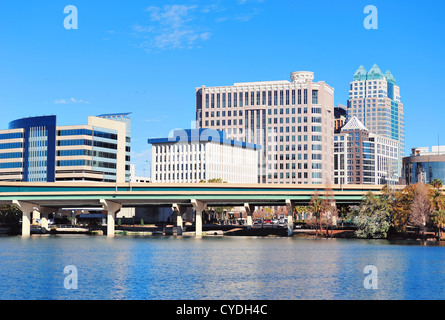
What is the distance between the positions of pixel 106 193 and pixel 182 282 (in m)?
103

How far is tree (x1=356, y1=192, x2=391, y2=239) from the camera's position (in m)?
143

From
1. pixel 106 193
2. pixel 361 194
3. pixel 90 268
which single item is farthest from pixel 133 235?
pixel 90 268

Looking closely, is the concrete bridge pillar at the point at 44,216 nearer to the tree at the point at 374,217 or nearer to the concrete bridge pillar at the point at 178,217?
the concrete bridge pillar at the point at 178,217

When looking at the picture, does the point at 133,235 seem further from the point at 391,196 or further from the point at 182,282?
the point at 182,282

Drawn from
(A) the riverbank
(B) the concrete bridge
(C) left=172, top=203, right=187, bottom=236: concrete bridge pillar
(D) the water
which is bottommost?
(D) the water

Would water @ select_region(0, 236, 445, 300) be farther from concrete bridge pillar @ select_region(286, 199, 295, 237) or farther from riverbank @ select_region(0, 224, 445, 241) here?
concrete bridge pillar @ select_region(286, 199, 295, 237)

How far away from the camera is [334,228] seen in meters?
168

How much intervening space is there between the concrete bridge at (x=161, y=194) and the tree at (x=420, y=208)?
26616mm

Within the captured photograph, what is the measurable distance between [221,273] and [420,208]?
7133cm

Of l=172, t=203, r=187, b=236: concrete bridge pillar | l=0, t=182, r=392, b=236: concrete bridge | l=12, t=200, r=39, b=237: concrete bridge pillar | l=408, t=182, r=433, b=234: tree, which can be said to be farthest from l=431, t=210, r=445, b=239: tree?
l=12, t=200, r=39, b=237: concrete bridge pillar

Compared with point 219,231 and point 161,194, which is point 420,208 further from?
point 161,194

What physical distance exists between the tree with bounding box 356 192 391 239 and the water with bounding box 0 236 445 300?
107 feet

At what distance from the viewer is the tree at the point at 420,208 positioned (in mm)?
133875
